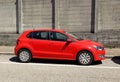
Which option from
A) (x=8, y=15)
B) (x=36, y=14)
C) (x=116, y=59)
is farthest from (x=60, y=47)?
(x=8, y=15)

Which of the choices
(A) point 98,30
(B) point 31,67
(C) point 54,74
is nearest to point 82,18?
(A) point 98,30

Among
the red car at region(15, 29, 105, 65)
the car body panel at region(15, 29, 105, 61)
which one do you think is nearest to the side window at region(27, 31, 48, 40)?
the red car at region(15, 29, 105, 65)

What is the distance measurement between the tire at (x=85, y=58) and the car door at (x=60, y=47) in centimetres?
41

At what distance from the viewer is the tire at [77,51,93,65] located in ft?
38.9

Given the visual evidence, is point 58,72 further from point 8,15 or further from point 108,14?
point 8,15

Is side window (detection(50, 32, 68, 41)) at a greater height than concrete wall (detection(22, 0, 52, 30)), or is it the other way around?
concrete wall (detection(22, 0, 52, 30))

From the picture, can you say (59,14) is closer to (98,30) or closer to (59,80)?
(98,30)

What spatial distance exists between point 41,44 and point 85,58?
6.83 ft

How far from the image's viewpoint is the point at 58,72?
10.2m

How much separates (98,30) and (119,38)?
1331mm

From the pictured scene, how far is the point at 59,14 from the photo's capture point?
57.4 feet

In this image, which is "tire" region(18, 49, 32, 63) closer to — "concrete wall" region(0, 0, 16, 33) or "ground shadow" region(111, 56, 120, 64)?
"ground shadow" region(111, 56, 120, 64)

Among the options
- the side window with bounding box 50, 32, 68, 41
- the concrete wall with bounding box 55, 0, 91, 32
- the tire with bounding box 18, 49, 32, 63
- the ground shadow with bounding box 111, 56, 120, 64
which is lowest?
the ground shadow with bounding box 111, 56, 120, 64

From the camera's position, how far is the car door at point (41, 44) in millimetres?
12445
